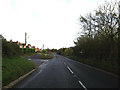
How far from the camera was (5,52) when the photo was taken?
1182cm

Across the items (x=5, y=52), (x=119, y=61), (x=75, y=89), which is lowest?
(x=75, y=89)

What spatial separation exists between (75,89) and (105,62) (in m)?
12.0

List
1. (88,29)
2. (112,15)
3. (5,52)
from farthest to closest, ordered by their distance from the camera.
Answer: (88,29) → (112,15) → (5,52)

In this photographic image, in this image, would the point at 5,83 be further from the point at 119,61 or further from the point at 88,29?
the point at 88,29

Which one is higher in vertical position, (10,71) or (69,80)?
(10,71)

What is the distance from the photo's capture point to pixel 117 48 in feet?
39.1

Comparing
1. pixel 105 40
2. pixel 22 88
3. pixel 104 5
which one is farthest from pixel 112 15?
pixel 22 88

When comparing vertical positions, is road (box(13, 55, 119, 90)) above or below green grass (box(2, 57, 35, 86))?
below

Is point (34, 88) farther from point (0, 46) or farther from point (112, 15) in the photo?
point (112, 15)

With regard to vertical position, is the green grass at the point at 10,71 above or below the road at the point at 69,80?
above

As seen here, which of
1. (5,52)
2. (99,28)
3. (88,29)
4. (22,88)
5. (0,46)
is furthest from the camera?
(88,29)

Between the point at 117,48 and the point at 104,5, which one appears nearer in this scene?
the point at 117,48

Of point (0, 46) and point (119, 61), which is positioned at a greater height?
point (0, 46)

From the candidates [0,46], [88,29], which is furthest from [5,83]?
[88,29]
